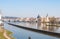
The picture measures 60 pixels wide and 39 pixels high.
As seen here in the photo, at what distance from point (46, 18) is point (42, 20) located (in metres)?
4.13

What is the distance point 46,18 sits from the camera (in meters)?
135

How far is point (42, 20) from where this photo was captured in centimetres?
13775
